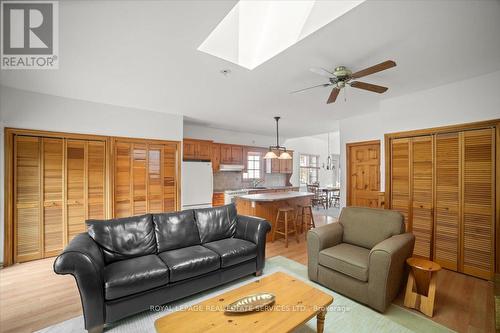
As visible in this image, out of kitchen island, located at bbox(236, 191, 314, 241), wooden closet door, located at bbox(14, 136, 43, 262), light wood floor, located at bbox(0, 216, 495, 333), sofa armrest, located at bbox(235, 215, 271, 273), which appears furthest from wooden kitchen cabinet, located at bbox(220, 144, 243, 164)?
light wood floor, located at bbox(0, 216, 495, 333)

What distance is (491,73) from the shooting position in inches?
111

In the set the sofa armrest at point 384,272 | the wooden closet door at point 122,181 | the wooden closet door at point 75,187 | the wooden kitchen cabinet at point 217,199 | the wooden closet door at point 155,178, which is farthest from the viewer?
the wooden kitchen cabinet at point 217,199

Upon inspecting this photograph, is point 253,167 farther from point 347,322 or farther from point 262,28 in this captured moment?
point 347,322

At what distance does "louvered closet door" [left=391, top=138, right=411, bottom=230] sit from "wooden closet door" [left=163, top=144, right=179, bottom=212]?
13.9ft

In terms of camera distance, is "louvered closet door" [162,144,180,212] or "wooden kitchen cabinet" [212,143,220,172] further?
"wooden kitchen cabinet" [212,143,220,172]

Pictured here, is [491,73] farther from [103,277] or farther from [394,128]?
[103,277]

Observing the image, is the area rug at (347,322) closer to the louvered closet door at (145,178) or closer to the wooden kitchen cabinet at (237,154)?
the louvered closet door at (145,178)

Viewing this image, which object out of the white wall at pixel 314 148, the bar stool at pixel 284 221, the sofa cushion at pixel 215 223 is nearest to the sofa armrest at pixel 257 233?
the sofa cushion at pixel 215 223

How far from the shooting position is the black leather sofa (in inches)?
71.6

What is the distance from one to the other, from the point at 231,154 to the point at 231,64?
166 inches

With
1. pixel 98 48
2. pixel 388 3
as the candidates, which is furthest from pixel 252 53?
pixel 98 48

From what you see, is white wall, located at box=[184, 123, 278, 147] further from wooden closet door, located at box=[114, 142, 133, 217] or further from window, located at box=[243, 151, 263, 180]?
wooden closet door, located at box=[114, 142, 133, 217]

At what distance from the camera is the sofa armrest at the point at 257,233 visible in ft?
9.31

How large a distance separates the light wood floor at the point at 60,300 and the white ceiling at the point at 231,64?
8.74 ft
